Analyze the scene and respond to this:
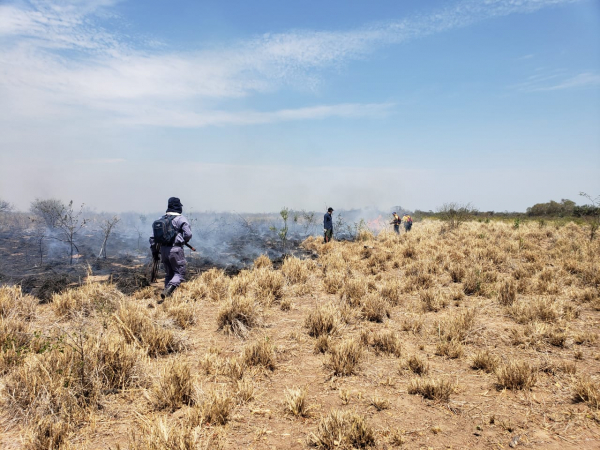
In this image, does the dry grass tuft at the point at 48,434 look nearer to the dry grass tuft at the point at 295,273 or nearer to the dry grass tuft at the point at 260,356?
the dry grass tuft at the point at 260,356

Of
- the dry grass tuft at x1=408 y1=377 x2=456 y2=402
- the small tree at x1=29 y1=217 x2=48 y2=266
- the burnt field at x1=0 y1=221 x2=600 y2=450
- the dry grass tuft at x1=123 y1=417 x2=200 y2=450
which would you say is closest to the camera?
the dry grass tuft at x1=123 y1=417 x2=200 y2=450

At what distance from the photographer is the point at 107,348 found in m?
3.56

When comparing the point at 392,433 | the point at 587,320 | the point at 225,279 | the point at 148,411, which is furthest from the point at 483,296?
the point at 148,411

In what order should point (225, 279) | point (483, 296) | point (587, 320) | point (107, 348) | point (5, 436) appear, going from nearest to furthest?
1. point (5, 436)
2. point (107, 348)
3. point (587, 320)
4. point (483, 296)
5. point (225, 279)

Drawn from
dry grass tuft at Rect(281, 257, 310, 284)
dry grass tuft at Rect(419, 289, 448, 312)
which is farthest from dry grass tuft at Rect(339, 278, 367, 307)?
dry grass tuft at Rect(281, 257, 310, 284)

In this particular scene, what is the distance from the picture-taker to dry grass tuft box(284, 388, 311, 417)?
3.12 metres

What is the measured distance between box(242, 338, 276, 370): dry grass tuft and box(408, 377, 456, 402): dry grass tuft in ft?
5.48

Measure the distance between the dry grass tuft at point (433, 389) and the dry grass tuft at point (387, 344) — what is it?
2.95ft

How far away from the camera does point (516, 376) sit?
3.60 m

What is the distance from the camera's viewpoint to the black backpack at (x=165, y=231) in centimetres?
691

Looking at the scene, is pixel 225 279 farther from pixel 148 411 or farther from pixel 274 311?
pixel 148 411

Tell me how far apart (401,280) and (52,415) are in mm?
7288

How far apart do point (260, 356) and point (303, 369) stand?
1.87ft

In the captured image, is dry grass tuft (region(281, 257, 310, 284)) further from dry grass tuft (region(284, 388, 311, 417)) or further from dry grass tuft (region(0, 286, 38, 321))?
dry grass tuft (region(0, 286, 38, 321))
